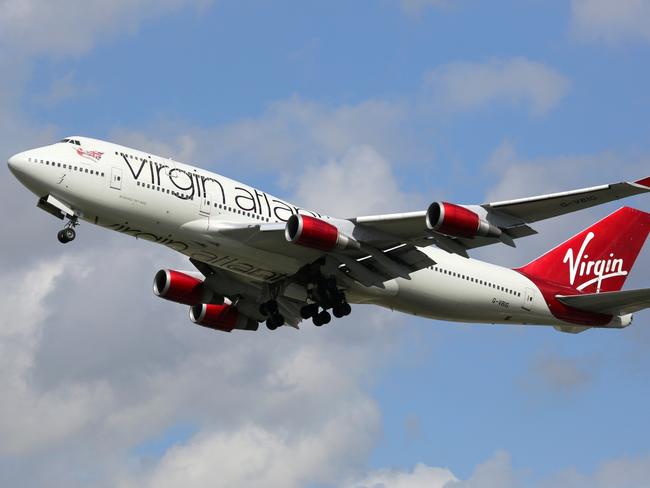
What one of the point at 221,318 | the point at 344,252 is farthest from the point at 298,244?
the point at 221,318

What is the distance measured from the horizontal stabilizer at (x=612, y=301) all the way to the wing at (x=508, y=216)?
8600 mm

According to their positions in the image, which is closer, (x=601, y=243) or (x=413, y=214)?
(x=413, y=214)

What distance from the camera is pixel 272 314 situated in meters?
53.8

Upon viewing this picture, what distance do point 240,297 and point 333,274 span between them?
7386 mm

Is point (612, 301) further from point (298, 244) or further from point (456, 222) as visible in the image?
point (298, 244)

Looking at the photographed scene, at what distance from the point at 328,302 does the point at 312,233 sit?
468 centimetres

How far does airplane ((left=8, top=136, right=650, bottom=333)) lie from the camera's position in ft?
153

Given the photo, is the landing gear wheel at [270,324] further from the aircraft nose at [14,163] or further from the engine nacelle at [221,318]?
the aircraft nose at [14,163]

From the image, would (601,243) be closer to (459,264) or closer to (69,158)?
(459,264)

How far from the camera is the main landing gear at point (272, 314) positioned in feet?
175

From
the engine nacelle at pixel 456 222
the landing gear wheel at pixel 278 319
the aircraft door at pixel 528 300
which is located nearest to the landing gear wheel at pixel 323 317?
the landing gear wheel at pixel 278 319

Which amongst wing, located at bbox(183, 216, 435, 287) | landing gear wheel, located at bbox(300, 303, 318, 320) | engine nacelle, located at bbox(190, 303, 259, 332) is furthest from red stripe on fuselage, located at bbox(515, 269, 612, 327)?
engine nacelle, located at bbox(190, 303, 259, 332)

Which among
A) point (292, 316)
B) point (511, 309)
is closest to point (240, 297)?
point (292, 316)

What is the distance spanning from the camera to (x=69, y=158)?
154 feet
